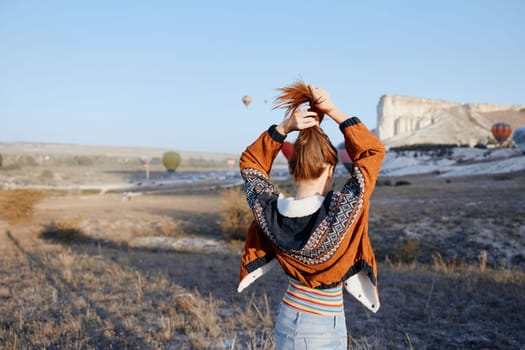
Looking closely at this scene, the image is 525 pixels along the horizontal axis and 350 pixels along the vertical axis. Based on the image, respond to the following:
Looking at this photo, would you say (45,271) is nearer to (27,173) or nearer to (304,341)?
(304,341)

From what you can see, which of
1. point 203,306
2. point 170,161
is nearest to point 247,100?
point 203,306

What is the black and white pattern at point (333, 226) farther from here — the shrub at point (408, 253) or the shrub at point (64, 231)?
the shrub at point (64, 231)

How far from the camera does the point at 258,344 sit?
14.7 ft

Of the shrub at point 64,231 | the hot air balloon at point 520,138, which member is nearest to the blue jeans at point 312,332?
the shrub at point 64,231

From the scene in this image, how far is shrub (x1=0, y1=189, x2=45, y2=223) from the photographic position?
66.0 ft

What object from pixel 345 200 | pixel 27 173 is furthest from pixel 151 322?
pixel 27 173

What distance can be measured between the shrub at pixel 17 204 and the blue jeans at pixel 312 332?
70.9ft

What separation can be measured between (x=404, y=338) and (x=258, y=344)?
1.70 meters

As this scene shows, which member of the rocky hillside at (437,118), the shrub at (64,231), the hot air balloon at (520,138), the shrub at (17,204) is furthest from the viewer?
the rocky hillside at (437,118)

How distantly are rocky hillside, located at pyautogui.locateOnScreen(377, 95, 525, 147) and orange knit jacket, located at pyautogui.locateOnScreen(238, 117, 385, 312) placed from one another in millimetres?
113252

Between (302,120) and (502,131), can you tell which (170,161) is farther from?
(302,120)

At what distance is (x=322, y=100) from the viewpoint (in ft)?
7.00

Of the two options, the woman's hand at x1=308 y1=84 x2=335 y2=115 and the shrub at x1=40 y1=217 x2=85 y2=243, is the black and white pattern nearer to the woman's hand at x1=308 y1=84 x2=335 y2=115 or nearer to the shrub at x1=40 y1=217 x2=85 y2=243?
the woman's hand at x1=308 y1=84 x2=335 y2=115

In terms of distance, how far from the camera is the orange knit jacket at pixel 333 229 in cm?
196
